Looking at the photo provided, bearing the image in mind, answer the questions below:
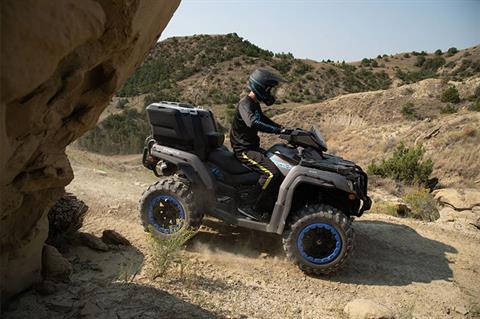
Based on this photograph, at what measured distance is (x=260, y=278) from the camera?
184 inches

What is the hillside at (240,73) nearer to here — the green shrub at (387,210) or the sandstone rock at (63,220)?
the green shrub at (387,210)

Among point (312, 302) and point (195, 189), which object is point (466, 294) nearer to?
point (312, 302)

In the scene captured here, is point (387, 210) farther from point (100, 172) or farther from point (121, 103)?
point (121, 103)

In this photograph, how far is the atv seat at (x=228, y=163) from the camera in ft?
17.2

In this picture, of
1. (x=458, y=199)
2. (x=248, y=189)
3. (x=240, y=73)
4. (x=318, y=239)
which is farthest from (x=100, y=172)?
(x=240, y=73)

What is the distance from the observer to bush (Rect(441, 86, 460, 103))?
20578 millimetres

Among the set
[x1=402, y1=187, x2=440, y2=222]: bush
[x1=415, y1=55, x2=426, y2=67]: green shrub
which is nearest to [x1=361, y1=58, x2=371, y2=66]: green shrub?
[x1=415, y1=55, x2=426, y2=67]: green shrub

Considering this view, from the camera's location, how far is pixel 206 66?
44.6 meters

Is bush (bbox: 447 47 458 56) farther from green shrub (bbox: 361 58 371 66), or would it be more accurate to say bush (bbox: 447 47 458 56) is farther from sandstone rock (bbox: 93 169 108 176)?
sandstone rock (bbox: 93 169 108 176)

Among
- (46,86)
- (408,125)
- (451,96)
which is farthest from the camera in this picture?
(451,96)

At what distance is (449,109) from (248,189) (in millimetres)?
16957

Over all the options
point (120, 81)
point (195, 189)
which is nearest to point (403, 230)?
point (195, 189)

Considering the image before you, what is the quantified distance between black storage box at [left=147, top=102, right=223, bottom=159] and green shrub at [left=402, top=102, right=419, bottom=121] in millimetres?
16819

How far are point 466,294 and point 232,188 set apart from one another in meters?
2.96
